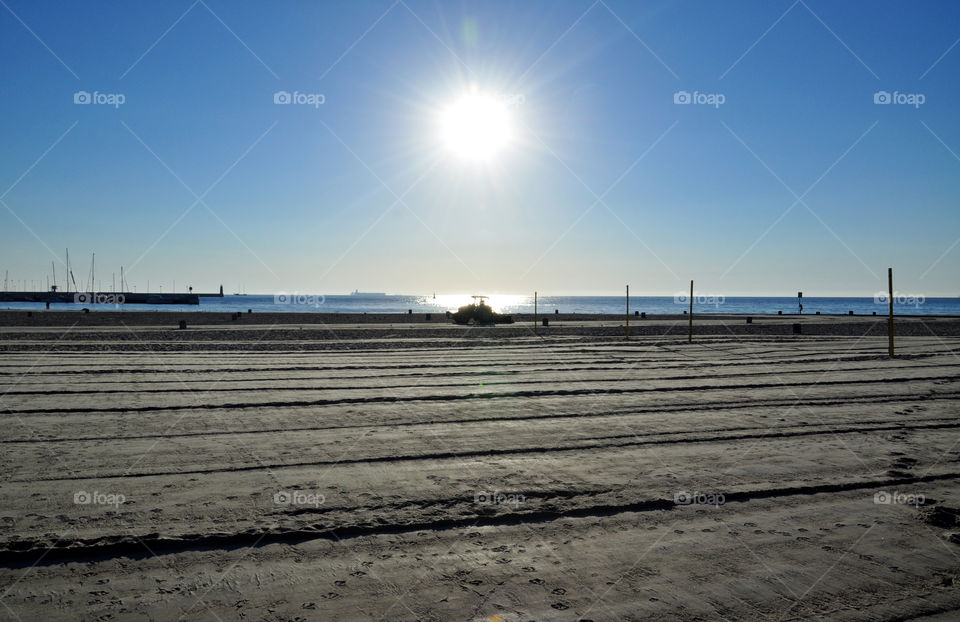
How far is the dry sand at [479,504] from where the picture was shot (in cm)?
303

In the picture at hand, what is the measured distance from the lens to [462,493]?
14.8ft

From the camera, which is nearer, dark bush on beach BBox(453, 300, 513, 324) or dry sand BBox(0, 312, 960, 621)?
dry sand BBox(0, 312, 960, 621)

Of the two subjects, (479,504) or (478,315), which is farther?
(478,315)

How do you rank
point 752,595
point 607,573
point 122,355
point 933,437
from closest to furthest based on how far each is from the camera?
point 752,595 < point 607,573 < point 933,437 < point 122,355

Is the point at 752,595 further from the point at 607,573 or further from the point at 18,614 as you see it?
the point at 18,614

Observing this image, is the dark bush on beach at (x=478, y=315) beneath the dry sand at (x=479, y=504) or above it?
above

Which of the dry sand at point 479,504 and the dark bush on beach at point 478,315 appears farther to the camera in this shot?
the dark bush on beach at point 478,315

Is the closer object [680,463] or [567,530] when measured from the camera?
[567,530]

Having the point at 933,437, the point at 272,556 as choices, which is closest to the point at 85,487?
the point at 272,556

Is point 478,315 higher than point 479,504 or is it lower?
higher

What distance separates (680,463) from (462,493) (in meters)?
2.16

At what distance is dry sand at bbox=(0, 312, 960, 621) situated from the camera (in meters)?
3.03

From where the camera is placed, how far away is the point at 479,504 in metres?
4.30

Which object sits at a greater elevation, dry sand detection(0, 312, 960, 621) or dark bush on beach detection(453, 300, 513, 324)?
dark bush on beach detection(453, 300, 513, 324)
